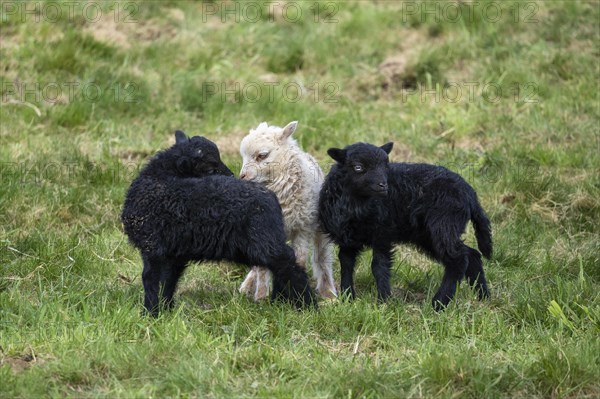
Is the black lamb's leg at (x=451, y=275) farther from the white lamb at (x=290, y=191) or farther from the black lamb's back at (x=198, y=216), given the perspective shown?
the black lamb's back at (x=198, y=216)

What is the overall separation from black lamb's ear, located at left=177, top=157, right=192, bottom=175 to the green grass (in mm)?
970

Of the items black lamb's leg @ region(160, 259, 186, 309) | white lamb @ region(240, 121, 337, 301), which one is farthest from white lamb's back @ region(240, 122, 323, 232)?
black lamb's leg @ region(160, 259, 186, 309)

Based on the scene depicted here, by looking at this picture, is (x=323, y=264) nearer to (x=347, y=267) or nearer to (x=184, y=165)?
(x=347, y=267)

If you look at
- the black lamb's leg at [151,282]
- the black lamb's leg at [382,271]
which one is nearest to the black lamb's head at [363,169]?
the black lamb's leg at [382,271]

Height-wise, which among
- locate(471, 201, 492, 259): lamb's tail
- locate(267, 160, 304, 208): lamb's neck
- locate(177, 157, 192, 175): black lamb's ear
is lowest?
locate(471, 201, 492, 259): lamb's tail

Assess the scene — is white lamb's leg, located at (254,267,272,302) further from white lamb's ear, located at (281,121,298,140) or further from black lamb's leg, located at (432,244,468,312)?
black lamb's leg, located at (432,244,468,312)

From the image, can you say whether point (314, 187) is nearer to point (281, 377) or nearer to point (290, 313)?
point (290, 313)

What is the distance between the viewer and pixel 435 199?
7.26 m

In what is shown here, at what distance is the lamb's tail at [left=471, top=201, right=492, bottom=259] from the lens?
7586 millimetres

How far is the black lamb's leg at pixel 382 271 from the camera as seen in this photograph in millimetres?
7250

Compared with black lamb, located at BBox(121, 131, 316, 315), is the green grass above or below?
below

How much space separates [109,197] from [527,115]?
199 inches

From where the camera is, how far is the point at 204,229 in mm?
6707

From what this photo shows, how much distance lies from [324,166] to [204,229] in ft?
12.4
